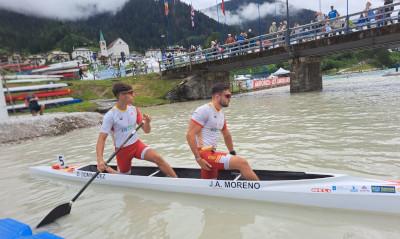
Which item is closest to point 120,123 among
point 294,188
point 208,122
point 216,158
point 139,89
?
point 208,122

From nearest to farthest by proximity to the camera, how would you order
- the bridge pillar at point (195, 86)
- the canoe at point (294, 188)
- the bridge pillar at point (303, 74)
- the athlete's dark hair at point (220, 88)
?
the canoe at point (294, 188), the athlete's dark hair at point (220, 88), the bridge pillar at point (303, 74), the bridge pillar at point (195, 86)

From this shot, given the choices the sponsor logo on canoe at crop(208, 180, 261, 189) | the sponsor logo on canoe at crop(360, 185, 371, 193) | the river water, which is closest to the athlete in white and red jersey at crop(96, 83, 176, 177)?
the river water

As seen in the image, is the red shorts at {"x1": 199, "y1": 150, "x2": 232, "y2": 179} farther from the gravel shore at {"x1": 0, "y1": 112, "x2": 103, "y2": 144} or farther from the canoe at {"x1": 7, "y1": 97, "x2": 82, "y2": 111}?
the canoe at {"x1": 7, "y1": 97, "x2": 82, "y2": 111}

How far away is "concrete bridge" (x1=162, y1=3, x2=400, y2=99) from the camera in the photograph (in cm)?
2358

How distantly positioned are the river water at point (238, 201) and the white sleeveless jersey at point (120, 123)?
1127 mm

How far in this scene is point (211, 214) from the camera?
5.17 meters

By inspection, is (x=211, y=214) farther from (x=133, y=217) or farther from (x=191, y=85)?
(x=191, y=85)

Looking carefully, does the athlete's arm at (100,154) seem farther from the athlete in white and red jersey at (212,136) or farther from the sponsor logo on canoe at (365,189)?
the sponsor logo on canoe at (365,189)

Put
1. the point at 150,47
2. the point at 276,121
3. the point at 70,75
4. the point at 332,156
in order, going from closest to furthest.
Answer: the point at 332,156 → the point at 276,121 → the point at 70,75 → the point at 150,47

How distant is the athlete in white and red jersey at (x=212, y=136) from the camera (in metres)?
5.33

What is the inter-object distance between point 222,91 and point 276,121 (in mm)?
8970

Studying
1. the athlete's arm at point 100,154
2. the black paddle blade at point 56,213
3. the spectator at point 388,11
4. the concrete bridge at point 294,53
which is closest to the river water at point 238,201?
the black paddle blade at point 56,213

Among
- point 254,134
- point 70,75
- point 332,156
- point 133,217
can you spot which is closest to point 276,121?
point 254,134

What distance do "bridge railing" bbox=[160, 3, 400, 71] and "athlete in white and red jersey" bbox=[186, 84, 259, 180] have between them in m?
21.1
